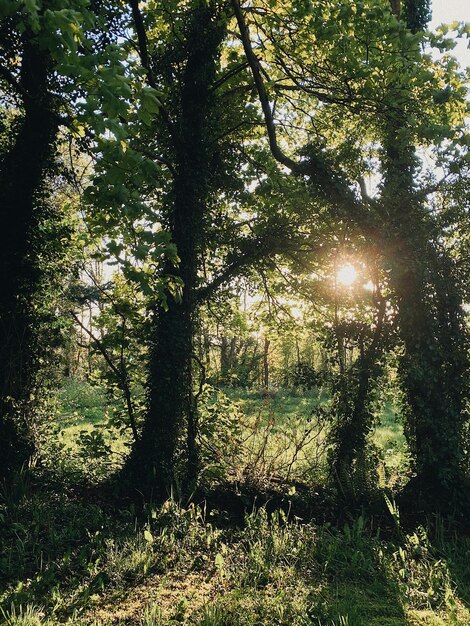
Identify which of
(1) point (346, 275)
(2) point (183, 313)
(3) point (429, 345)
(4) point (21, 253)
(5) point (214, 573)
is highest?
(1) point (346, 275)

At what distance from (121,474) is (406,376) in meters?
4.99

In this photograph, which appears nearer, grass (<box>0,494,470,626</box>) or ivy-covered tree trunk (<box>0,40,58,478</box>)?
grass (<box>0,494,470,626</box>)

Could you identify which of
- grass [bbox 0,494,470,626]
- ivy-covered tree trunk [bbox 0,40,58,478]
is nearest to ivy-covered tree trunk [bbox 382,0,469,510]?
grass [bbox 0,494,470,626]

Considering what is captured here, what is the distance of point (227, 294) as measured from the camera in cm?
952

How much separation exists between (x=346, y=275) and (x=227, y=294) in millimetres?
2518

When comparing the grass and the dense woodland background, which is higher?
the dense woodland background

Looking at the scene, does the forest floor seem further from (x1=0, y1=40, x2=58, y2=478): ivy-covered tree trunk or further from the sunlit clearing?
the sunlit clearing

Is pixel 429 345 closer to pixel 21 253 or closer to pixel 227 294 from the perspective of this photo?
pixel 227 294

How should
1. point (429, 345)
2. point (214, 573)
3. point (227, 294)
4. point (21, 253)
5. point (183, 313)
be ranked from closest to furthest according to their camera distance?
point (214, 573) → point (429, 345) → point (21, 253) → point (183, 313) → point (227, 294)

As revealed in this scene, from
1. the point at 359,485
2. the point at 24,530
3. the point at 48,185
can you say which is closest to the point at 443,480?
the point at 359,485

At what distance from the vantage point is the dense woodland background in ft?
18.4

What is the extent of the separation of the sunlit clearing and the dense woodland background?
0.08m

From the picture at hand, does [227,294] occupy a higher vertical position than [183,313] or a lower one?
higher

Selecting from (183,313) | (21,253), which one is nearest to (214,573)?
(183,313)
